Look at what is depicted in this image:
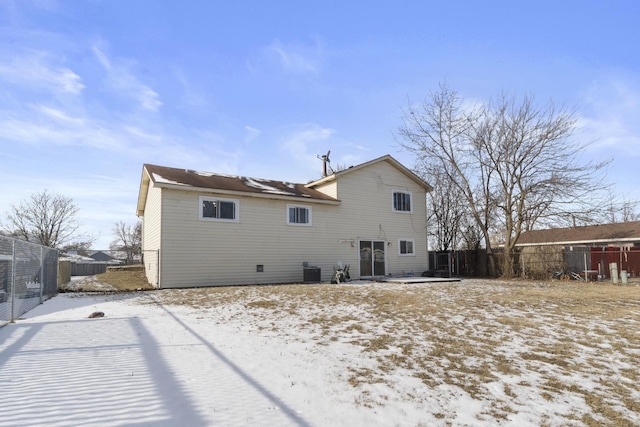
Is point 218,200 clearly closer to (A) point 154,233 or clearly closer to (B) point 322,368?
(A) point 154,233

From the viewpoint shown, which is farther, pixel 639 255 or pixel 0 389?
pixel 639 255

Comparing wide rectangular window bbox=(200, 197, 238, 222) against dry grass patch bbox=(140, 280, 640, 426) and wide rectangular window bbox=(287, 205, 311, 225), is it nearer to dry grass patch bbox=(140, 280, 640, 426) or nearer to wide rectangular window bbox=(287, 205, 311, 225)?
wide rectangular window bbox=(287, 205, 311, 225)

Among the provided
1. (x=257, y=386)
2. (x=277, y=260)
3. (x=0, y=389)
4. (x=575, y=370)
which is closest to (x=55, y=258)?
(x=277, y=260)

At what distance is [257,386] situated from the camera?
4086 millimetres

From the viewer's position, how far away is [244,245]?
52.9ft

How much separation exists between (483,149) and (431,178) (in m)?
3.84

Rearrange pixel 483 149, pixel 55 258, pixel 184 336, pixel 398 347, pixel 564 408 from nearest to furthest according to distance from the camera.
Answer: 1. pixel 564 408
2. pixel 398 347
3. pixel 184 336
4. pixel 55 258
5. pixel 483 149

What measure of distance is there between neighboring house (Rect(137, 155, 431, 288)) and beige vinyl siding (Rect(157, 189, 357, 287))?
38mm

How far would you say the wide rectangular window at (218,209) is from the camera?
1530 centimetres

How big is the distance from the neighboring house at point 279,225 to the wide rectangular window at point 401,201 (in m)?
0.06

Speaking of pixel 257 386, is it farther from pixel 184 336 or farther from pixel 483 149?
pixel 483 149

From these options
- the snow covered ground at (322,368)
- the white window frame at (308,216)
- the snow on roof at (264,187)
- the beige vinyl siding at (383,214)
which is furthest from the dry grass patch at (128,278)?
the beige vinyl siding at (383,214)

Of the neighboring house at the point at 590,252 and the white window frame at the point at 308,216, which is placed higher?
the white window frame at the point at 308,216

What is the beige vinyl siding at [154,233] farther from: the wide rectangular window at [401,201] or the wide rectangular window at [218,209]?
the wide rectangular window at [401,201]
